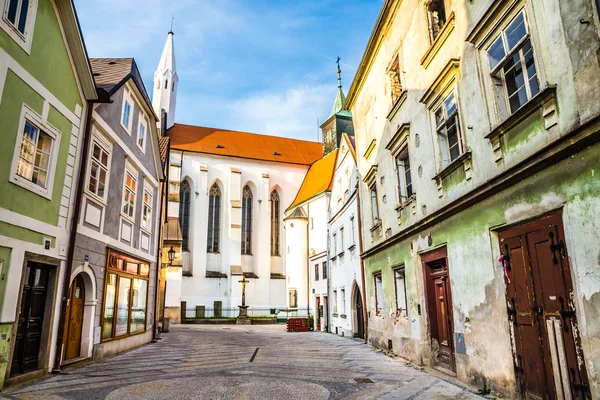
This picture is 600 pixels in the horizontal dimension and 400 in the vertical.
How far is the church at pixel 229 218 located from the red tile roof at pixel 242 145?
0.11m

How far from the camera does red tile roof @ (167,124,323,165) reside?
140 feet

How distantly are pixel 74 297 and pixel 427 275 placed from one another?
8.46 m

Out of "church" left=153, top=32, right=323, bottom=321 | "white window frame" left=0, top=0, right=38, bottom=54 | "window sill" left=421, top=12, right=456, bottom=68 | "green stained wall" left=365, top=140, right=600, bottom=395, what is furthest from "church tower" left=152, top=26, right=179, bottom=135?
"green stained wall" left=365, top=140, right=600, bottom=395

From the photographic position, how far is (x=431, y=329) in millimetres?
9828

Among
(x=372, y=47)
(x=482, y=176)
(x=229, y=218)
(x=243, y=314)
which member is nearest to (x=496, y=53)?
(x=482, y=176)

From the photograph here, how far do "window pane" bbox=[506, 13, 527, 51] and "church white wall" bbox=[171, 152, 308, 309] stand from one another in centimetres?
3244

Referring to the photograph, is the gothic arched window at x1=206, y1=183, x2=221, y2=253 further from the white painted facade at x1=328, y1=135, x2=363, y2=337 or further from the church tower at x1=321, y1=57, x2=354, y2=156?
the white painted facade at x1=328, y1=135, x2=363, y2=337

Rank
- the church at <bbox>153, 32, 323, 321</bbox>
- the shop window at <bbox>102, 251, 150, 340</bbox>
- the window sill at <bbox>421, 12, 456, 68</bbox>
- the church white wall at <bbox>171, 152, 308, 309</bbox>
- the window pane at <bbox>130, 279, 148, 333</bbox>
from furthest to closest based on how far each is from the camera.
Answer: the church white wall at <bbox>171, 152, 308, 309</bbox> < the church at <bbox>153, 32, 323, 321</bbox> < the window pane at <bbox>130, 279, 148, 333</bbox> < the shop window at <bbox>102, 251, 150, 340</bbox> < the window sill at <bbox>421, 12, 456, 68</bbox>

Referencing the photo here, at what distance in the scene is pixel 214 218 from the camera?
40312 mm

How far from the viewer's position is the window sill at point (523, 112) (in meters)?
5.38

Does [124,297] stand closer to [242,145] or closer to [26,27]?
[26,27]

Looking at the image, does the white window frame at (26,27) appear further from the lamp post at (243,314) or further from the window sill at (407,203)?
the lamp post at (243,314)

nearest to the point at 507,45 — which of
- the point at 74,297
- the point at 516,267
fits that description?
the point at 516,267

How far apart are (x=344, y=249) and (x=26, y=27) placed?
16078 mm
